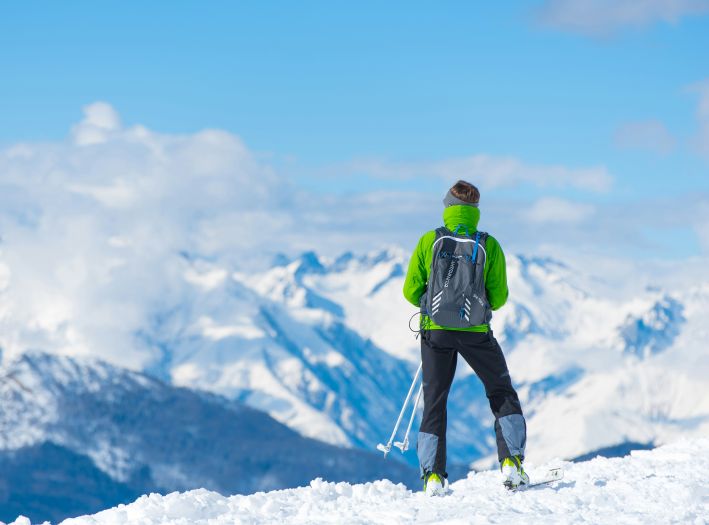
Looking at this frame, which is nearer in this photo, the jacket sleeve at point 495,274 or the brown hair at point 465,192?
the jacket sleeve at point 495,274

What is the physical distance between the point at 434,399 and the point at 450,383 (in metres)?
0.37

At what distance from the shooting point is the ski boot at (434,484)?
57.2 feet

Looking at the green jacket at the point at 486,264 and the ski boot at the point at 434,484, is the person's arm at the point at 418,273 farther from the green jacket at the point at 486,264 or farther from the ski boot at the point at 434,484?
the ski boot at the point at 434,484

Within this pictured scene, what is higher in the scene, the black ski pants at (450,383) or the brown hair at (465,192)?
the brown hair at (465,192)

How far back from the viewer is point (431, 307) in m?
16.6

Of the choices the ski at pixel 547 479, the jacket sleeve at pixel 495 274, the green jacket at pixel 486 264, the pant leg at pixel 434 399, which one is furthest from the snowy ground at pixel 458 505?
the jacket sleeve at pixel 495 274

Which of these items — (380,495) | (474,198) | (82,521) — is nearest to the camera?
(82,521)

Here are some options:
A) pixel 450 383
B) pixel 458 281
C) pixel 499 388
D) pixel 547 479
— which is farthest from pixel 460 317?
pixel 547 479

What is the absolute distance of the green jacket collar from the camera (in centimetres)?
1675

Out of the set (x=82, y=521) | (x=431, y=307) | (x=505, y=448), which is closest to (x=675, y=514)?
(x=505, y=448)

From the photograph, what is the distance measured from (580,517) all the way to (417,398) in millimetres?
4403

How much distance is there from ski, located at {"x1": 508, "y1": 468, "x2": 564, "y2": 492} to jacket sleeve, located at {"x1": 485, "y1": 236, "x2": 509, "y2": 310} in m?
3.11

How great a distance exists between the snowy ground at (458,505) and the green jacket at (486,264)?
280cm

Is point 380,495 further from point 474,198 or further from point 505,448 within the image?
point 474,198
